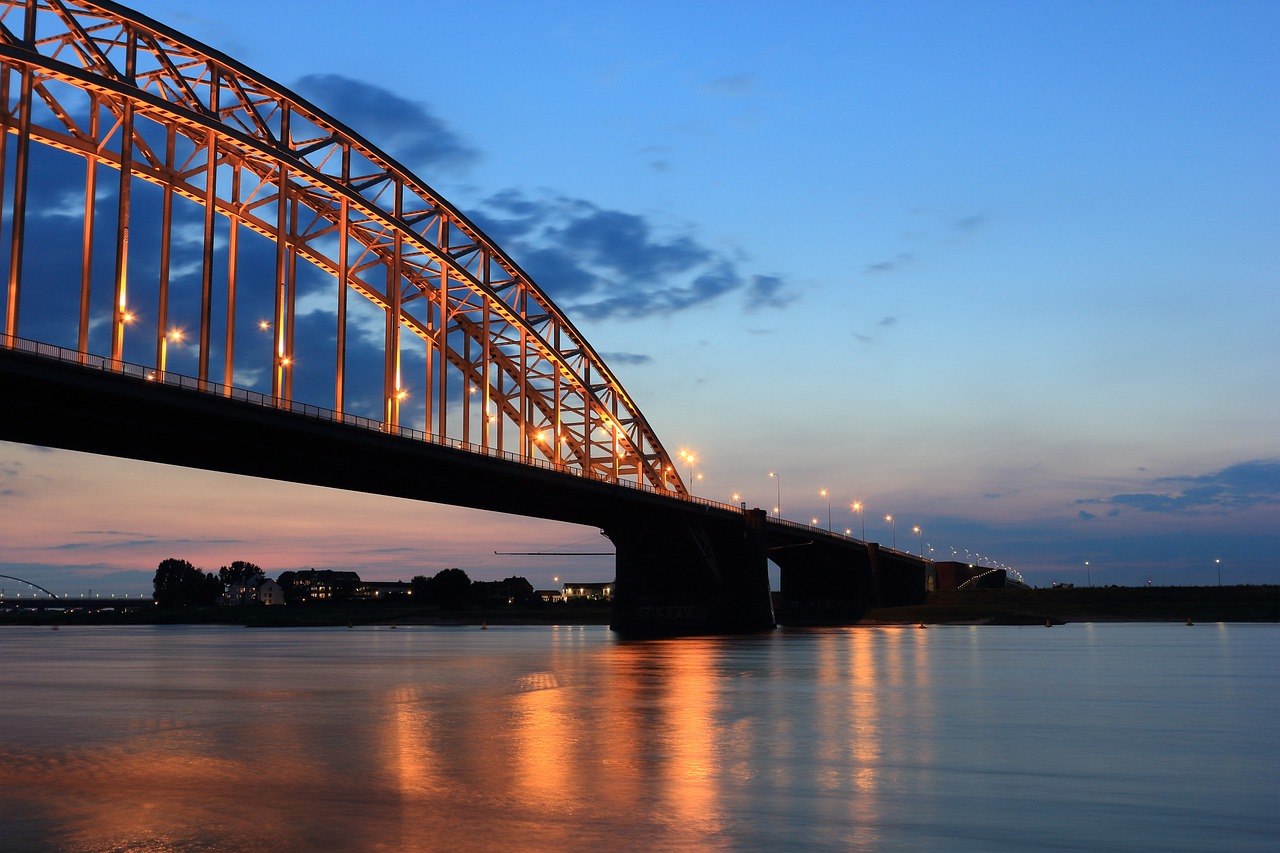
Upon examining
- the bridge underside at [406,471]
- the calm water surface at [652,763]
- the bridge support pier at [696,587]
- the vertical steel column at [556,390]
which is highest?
the vertical steel column at [556,390]

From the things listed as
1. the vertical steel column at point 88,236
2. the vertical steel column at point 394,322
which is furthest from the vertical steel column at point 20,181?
the vertical steel column at point 394,322

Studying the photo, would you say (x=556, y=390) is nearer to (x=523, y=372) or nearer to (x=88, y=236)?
(x=523, y=372)

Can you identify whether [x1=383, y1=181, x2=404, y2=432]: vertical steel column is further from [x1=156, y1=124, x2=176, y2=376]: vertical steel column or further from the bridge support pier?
the bridge support pier

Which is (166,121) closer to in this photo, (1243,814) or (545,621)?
(1243,814)

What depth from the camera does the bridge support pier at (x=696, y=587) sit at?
110 metres

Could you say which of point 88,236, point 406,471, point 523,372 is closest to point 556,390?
point 523,372

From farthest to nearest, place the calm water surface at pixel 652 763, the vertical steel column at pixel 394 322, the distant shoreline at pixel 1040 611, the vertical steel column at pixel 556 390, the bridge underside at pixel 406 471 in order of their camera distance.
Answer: the distant shoreline at pixel 1040 611 → the vertical steel column at pixel 556 390 → the vertical steel column at pixel 394 322 → the bridge underside at pixel 406 471 → the calm water surface at pixel 652 763

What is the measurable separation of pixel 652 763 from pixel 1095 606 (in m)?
137

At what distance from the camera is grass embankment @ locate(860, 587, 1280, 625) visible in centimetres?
13250

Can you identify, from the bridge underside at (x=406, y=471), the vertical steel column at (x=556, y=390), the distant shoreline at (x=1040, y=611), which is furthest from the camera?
the distant shoreline at (x=1040, y=611)

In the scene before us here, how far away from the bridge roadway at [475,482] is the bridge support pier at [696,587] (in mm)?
129

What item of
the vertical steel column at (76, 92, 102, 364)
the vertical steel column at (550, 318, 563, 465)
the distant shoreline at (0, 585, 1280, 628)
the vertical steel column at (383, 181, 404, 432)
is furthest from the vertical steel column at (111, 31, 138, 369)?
the distant shoreline at (0, 585, 1280, 628)

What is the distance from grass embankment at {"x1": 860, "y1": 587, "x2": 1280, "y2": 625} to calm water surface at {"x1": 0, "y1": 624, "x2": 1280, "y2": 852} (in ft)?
298

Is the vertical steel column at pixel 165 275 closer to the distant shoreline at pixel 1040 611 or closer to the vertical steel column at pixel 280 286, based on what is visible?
the vertical steel column at pixel 280 286
